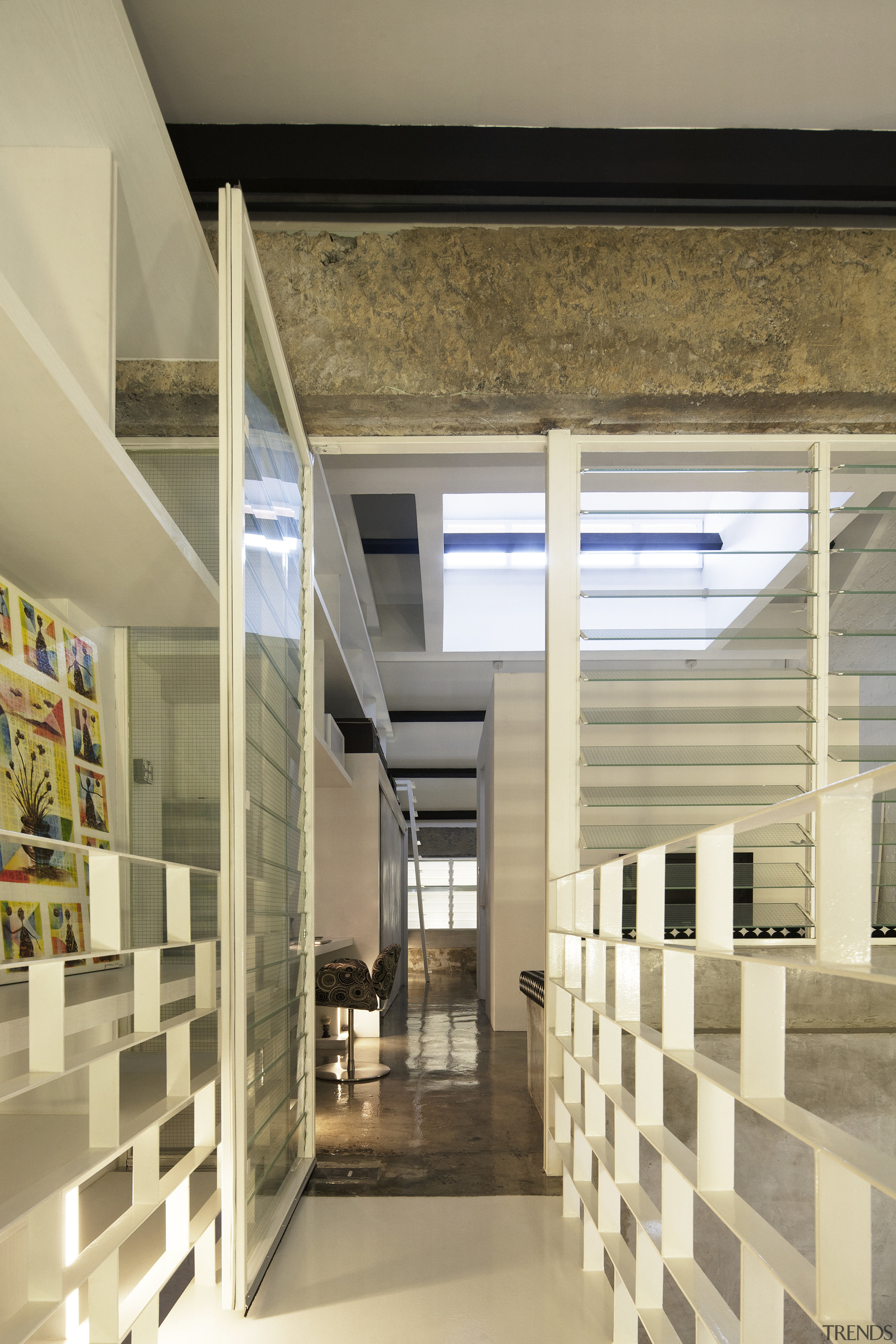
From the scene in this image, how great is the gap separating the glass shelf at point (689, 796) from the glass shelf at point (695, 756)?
0.09m

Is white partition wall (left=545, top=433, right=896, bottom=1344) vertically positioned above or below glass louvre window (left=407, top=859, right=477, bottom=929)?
above

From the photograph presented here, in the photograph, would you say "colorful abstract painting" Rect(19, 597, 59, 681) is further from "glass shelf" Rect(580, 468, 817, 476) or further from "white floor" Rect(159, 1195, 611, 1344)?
"glass shelf" Rect(580, 468, 817, 476)

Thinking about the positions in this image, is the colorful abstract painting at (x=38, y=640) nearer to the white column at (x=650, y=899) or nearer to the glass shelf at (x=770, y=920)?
the white column at (x=650, y=899)

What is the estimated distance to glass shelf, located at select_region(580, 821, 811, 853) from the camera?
3.42 metres

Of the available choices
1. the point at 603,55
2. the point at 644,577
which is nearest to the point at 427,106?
the point at 603,55

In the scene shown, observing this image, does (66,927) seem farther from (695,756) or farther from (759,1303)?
(695,756)

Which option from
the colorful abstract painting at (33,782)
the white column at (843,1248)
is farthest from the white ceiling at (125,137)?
the white column at (843,1248)

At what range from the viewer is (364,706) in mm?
8539

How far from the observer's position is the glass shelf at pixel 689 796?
11.3 ft

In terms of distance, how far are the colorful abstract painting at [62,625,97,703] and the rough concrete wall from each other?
1239 millimetres

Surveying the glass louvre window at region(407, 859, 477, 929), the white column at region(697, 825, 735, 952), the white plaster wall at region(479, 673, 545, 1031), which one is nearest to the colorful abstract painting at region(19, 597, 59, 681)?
the white column at region(697, 825, 735, 952)

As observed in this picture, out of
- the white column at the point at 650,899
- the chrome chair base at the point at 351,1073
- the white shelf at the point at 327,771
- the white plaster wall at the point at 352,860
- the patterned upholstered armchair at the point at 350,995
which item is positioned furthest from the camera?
the white plaster wall at the point at 352,860

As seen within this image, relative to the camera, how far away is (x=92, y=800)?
264 centimetres

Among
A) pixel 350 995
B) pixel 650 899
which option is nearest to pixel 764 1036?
pixel 650 899
